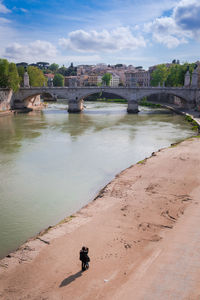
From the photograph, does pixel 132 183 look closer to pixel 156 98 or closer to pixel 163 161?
pixel 163 161

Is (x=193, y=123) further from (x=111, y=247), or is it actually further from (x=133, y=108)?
(x=111, y=247)

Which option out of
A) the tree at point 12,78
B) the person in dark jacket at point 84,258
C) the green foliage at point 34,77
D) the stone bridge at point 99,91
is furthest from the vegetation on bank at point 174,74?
the person in dark jacket at point 84,258

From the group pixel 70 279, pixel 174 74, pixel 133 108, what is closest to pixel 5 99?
pixel 133 108

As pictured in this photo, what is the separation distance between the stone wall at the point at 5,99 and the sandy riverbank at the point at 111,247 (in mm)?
37191

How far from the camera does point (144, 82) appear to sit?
104 meters

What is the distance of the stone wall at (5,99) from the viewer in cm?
4610

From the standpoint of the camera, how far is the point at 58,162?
19094 millimetres

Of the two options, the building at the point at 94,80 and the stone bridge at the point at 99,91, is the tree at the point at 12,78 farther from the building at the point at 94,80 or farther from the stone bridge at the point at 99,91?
the building at the point at 94,80

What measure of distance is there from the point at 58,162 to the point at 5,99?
3234 centimetres

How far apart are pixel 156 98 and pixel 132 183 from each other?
60695mm

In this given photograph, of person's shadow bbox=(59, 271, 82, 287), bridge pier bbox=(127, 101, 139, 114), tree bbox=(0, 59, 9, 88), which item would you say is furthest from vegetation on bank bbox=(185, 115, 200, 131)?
tree bbox=(0, 59, 9, 88)

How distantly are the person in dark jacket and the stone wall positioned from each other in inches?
1672

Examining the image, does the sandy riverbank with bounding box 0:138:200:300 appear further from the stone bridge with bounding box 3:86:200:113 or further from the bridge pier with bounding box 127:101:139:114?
the stone bridge with bounding box 3:86:200:113

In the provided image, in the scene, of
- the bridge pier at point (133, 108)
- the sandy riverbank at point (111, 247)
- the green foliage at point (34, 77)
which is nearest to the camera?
the sandy riverbank at point (111, 247)
